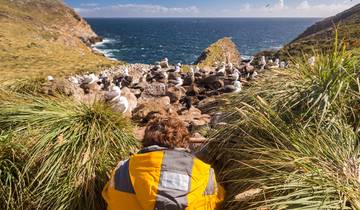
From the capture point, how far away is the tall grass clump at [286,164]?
2.59 metres

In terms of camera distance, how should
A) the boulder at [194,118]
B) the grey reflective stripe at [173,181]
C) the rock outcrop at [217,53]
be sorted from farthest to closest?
the rock outcrop at [217,53]
the boulder at [194,118]
the grey reflective stripe at [173,181]

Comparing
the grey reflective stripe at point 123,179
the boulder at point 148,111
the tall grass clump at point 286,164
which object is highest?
the tall grass clump at point 286,164

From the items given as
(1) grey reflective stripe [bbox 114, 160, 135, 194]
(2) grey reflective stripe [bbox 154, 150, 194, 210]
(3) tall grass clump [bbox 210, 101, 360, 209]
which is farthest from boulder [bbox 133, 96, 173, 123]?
(2) grey reflective stripe [bbox 154, 150, 194, 210]

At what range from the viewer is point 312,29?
76.0 meters

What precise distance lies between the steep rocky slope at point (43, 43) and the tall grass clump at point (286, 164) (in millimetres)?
7882

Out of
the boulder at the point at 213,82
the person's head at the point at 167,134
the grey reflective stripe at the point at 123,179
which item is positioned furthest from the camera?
the boulder at the point at 213,82

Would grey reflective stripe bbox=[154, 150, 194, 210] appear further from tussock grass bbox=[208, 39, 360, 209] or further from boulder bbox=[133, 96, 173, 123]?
boulder bbox=[133, 96, 173, 123]

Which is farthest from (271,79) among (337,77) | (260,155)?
(260,155)

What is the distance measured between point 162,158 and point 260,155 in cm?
84

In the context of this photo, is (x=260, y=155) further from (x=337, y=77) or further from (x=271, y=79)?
(x=271, y=79)

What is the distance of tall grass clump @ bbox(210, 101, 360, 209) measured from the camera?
2594 millimetres

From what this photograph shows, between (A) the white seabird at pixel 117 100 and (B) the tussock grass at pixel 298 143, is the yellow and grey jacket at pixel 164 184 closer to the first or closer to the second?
(B) the tussock grass at pixel 298 143

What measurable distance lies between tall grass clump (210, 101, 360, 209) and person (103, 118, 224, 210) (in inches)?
7.9

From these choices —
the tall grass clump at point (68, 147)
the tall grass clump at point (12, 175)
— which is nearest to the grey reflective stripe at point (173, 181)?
the tall grass clump at point (68, 147)
